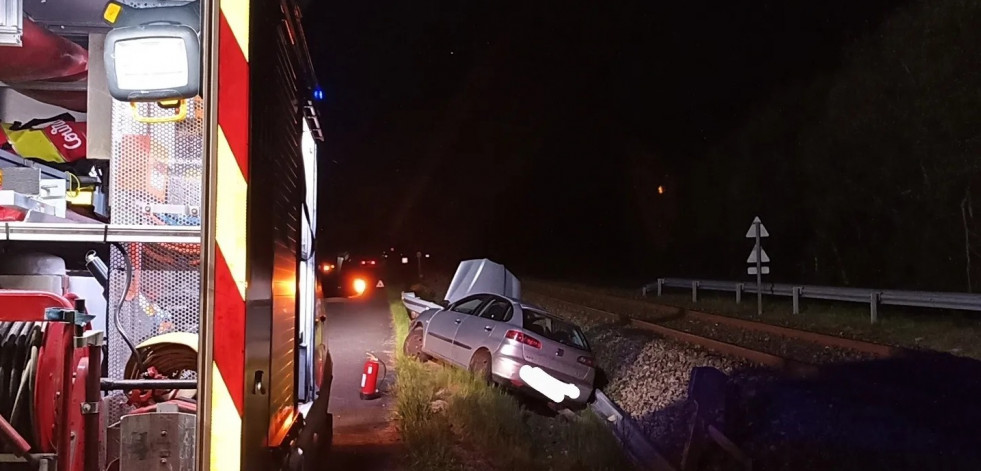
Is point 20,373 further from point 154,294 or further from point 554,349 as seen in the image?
point 554,349

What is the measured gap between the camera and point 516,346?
37.8 feet

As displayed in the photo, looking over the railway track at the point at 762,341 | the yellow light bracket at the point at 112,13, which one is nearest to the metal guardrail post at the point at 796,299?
the railway track at the point at 762,341

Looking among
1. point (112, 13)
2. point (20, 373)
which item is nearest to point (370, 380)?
point (20, 373)

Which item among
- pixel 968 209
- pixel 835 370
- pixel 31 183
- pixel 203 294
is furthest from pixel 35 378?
pixel 968 209

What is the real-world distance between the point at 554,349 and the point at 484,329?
116cm

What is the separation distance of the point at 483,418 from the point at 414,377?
2.20 meters

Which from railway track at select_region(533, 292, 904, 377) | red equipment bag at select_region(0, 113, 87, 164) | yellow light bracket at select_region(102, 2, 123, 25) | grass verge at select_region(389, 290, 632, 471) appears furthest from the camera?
railway track at select_region(533, 292, 904, 377)

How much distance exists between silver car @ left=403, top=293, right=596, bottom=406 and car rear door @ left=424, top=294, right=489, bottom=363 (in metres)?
0.02

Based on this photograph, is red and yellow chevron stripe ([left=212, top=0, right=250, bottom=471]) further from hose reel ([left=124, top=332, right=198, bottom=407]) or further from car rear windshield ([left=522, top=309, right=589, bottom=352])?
car rear windshield ([left=522, top=309, right=589, bottom=352])

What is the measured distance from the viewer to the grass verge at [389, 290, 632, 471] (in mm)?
7828

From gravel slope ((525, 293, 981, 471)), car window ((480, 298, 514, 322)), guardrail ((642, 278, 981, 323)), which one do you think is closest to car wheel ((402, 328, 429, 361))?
car window ((480, 298, 514, 322))

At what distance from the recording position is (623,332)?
1722 cm

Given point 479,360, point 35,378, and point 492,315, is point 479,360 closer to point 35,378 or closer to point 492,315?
point 492,315

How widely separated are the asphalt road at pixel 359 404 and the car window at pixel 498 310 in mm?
1647
